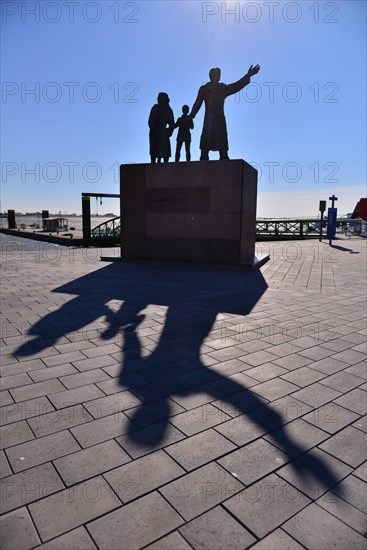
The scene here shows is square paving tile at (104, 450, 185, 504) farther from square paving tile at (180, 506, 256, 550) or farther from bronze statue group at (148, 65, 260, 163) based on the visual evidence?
bronze statue group at (148, 65, 260, 163)

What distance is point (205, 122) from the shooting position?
447 inches

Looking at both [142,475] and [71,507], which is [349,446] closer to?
[142,475]

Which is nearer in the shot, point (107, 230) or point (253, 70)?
point (253, 70)

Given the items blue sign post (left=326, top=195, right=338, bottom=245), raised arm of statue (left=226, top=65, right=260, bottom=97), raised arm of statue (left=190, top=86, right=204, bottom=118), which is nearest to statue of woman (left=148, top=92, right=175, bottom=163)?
raised arm of statue (left=190, top=86, right=204, bottom=118)

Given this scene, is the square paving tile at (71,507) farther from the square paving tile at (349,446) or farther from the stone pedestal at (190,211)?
the stone pedestal at (190,211)

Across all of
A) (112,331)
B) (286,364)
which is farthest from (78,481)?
(112,331)

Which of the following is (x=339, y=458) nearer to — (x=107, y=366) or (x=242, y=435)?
(x=242, y=435)

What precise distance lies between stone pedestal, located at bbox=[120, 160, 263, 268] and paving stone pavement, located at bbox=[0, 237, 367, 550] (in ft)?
17.1

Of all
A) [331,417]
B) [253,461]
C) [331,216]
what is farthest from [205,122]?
[331,216]

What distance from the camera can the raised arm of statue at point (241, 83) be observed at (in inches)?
420

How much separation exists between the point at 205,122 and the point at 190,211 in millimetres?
2982

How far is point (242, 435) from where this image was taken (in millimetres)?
2582

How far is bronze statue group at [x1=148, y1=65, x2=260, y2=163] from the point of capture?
36.7 ft

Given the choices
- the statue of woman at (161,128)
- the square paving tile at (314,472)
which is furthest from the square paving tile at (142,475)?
the statue of woman at (161,128)
